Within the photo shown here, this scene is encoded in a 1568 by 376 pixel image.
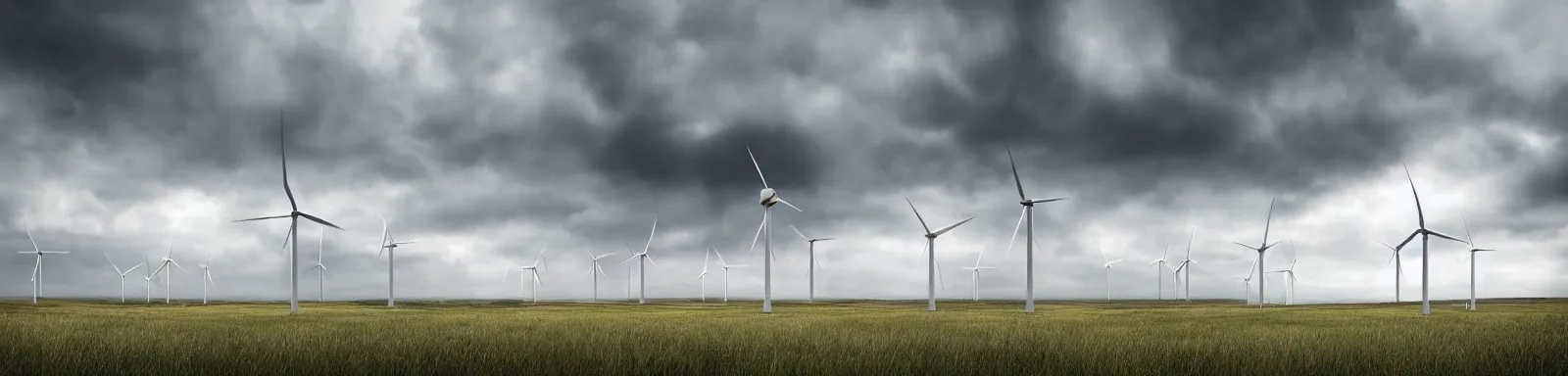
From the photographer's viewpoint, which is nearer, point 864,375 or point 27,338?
point 864,375

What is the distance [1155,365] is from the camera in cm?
1593

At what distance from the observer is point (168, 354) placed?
1708 centimetres

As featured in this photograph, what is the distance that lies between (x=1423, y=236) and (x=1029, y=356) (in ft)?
317

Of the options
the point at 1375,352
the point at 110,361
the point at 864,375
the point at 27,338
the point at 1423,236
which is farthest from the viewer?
the point at 1423,236

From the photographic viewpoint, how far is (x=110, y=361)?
1536 centimetres

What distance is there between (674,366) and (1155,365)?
7597 millimetres

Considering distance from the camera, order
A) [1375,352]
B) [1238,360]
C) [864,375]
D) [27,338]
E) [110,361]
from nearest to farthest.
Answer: [864,375] → [110,361] → [1238,360] → [1375,352] → [27,338]

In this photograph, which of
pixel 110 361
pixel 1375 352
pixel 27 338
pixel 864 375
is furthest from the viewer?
pixel 27 338

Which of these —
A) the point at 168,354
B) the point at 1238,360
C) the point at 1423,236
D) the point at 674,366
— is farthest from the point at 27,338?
the point at 1423,236

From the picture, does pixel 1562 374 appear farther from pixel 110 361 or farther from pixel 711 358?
pixel 110 361

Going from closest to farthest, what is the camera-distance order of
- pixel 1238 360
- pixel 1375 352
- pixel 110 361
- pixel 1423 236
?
pixel 110 361 → pixel 1238 360 → pixel 1375 352 → pixel 1423 236

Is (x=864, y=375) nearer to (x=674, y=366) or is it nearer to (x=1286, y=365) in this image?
(x=674, y=366)

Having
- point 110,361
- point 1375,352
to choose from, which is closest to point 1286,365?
point 1375,352

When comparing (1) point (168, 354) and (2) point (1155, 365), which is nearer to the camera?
(2) point (1155, 365)
